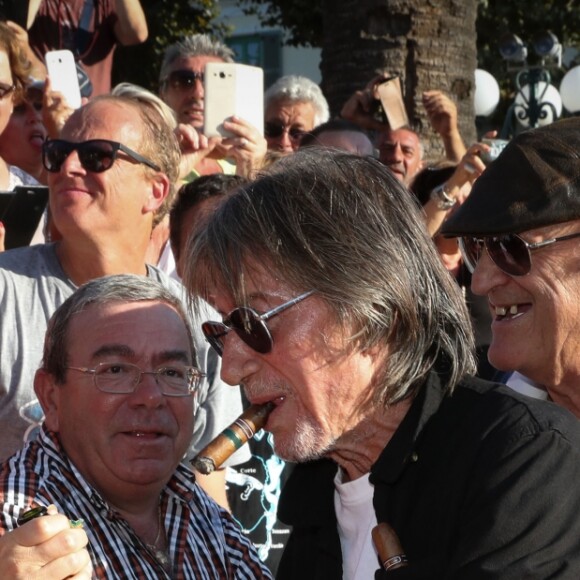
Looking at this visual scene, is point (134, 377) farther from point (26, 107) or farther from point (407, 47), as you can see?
point (407, 47)

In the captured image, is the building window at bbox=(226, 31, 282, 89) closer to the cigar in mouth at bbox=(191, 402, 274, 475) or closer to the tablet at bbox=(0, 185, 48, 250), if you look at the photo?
the tablet at bbox=(0, 185, 48, 250)

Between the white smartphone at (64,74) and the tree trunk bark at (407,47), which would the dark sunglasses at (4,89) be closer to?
the white smartphone at (64,74)

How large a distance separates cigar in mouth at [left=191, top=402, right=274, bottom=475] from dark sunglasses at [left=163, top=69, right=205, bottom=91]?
4.01 m

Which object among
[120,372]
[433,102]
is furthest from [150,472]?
[433,102]

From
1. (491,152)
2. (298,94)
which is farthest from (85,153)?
(298,94)

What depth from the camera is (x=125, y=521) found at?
10.1 feet

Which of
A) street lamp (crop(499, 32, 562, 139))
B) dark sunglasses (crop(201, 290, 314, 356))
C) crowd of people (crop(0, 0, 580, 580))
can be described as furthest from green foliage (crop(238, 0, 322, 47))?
dark sunglasses (crop(201, 290, 314, 356))

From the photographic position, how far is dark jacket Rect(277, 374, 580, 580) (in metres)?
2.12

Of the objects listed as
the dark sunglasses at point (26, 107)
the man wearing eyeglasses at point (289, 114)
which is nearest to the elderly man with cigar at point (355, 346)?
the dark sunglasses at point (26, 107)

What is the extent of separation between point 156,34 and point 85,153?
1361cm

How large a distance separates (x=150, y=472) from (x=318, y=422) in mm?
874

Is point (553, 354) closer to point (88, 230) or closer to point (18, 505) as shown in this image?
point (18, 505)

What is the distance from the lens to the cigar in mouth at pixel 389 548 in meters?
2.26

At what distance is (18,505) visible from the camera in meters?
2.82
